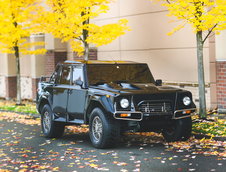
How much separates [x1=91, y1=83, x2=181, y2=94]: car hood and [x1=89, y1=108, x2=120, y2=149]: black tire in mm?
532

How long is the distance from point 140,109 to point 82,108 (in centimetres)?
160

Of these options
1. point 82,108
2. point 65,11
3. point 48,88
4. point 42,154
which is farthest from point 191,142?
point 65,11

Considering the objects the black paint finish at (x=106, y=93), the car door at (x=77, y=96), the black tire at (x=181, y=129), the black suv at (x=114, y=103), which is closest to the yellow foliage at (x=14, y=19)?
the black paint finish at (x=106, y=93)

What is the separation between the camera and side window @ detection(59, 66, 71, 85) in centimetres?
1116

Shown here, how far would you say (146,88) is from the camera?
9672 mm

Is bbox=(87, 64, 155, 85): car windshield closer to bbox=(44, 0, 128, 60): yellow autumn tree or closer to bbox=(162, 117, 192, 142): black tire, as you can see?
bbox=(162, 117, 192, 142): black tire

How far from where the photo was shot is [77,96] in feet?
34.5

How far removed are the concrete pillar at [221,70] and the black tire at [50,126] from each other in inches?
209

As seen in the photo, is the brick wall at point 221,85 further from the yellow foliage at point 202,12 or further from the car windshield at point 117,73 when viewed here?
the car windshield at point 117,73

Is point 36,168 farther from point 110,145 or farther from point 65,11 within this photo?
point 65,11

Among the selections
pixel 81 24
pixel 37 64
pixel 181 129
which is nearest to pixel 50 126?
pixel 181 129

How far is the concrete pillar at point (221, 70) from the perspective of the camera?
13984 mm

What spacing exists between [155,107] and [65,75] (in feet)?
9.55

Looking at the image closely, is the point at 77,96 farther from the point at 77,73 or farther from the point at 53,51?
the point at 53,51
